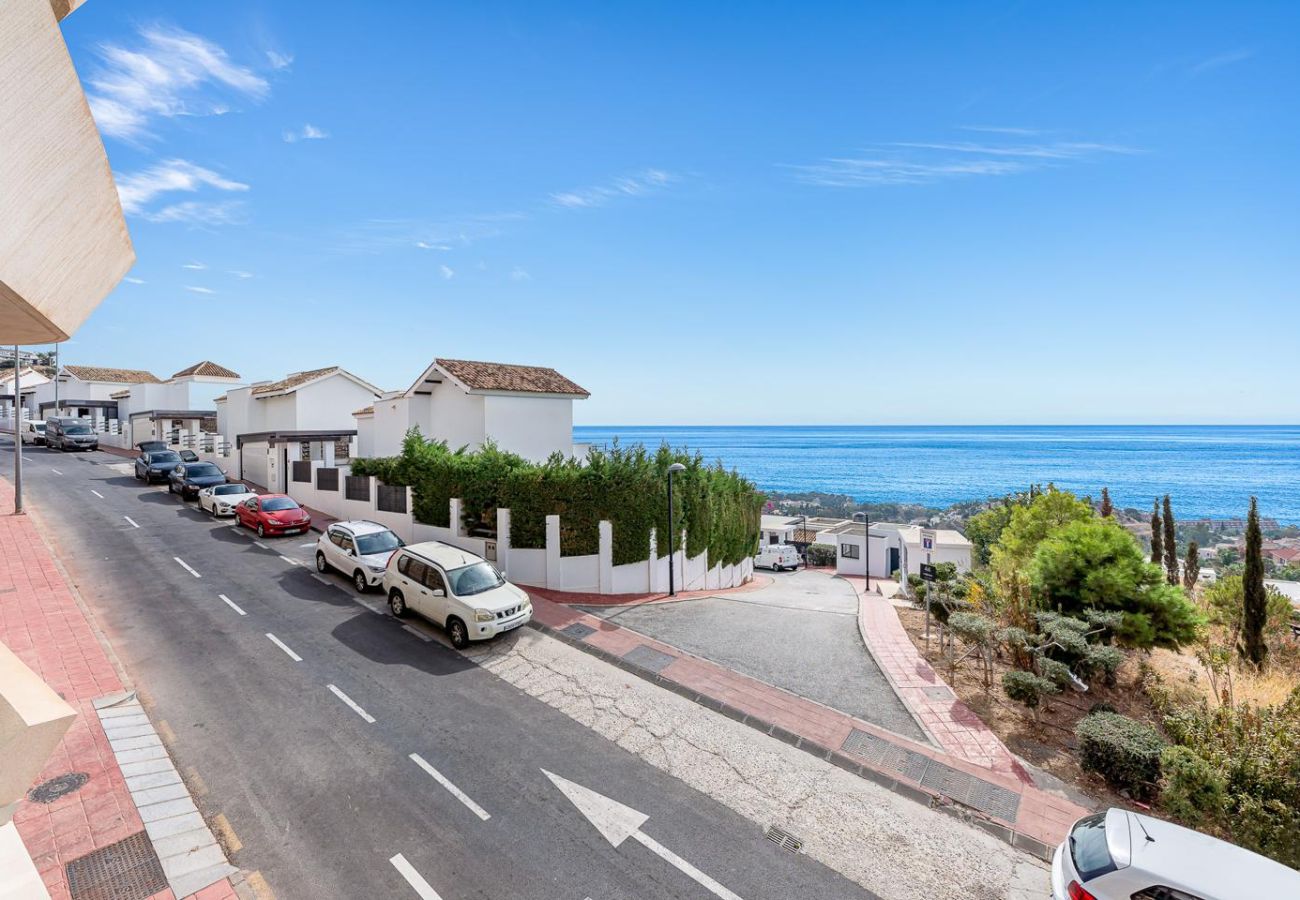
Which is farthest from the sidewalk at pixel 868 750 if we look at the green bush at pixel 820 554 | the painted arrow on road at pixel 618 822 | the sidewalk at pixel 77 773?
the green bush at pixel 820 554

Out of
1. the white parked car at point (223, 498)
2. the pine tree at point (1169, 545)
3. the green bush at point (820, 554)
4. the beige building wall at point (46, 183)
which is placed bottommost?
the green bush at point (820, 554)

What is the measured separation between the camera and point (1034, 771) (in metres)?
9.34

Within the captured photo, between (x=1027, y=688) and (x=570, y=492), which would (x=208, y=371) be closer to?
(x=570, y=492)

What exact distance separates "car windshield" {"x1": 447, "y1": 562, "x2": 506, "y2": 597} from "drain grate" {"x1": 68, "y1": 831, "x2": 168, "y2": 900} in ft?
22.8

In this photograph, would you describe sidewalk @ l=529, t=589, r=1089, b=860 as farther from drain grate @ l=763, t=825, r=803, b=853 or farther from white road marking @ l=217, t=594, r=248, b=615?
white road marking @ l=217, t=594, r=248, b=615

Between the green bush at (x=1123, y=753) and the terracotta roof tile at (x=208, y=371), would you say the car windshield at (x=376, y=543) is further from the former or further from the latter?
the terracotta roof tile at (x=208, y=371)

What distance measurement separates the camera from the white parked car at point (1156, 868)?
5621 mm

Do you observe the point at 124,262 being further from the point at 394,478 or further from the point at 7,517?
the point at 7,517

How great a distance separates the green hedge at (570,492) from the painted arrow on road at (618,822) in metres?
9.71

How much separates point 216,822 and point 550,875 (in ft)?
14.2

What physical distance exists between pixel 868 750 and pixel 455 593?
29.5 ft

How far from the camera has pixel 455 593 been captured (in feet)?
44.0

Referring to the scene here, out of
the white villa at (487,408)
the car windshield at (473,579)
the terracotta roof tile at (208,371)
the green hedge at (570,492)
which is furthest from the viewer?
the terracotta roof tile at (208,371)

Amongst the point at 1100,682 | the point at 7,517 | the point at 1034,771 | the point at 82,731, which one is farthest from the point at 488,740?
the point at 7,517
